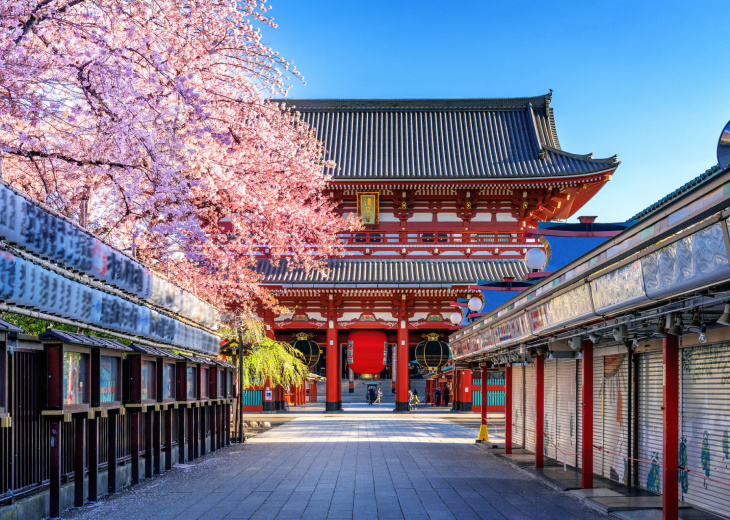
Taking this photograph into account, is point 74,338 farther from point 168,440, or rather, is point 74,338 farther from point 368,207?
point 368,207

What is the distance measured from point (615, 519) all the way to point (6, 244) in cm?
731

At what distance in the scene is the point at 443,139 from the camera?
36.6m

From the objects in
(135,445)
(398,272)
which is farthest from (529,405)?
(398,272)

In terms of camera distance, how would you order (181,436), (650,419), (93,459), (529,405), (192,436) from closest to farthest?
1. (93,459)
2. (650,419)
3. (181,436)
4. (192,436)
5. (529,405)

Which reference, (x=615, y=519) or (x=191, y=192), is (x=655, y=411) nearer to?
(x=615, y=519)

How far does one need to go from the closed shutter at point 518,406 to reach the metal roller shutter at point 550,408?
150cm

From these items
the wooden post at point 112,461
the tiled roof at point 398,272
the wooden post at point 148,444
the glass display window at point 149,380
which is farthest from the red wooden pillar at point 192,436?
the tiled roof at point 398,272

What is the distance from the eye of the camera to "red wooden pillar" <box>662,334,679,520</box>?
7.97m

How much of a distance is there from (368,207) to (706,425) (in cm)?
2480

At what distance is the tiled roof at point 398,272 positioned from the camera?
31219 millimetres

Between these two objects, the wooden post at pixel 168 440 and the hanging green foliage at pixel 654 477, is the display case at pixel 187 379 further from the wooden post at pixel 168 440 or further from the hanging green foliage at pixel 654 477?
the hanging green foliage at pixel 654 477

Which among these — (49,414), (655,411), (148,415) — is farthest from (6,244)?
(655,411)

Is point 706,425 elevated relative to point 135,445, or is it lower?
elevated

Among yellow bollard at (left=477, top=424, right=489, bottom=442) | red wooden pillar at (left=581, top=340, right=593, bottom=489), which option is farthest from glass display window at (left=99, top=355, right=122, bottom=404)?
yellow bollard at (left=477, top=424, right=489, bottom=442)
